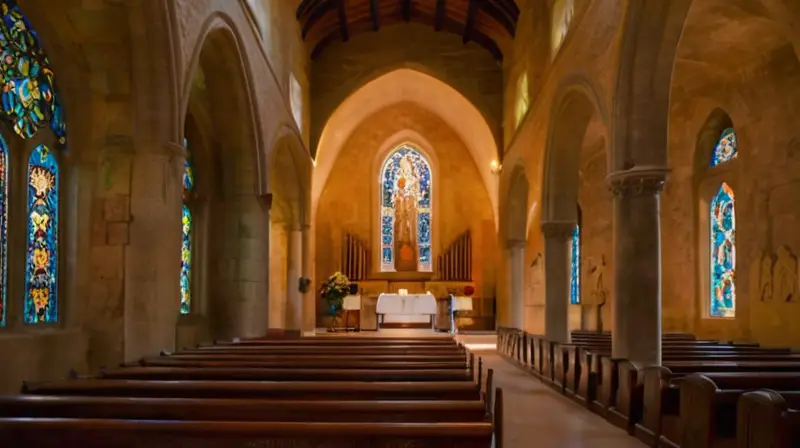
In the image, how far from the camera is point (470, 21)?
19.6 m

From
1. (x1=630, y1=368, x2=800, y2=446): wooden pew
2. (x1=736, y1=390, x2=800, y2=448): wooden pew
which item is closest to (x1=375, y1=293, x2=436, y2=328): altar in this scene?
(x1=630, y1=368, x2=800, y2=446): wooden pew

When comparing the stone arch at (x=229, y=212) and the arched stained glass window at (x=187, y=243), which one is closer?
the stone arch at (x=229, y=212)

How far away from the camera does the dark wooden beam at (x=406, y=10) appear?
19500 millimetres

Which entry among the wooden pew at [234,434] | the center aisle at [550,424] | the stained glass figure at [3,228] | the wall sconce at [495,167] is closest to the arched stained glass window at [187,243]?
the stained glass figure at [3,228]

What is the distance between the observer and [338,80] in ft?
67.9

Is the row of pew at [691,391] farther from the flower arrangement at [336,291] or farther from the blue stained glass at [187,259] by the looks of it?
the flower arrangement at [336,291]

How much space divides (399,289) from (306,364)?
16882 millimetres

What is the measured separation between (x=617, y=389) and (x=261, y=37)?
336 inches

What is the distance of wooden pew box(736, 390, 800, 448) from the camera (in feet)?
11.4

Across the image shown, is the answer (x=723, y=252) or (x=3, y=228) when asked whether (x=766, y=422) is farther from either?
(x=723, y=252)

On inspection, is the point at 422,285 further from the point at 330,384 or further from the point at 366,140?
the point at 330,384

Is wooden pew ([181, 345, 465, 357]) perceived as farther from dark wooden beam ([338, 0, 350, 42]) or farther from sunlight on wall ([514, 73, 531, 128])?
dark wooden beam ([338, 0, 350, 42])

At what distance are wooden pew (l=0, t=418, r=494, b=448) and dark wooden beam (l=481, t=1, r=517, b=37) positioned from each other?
16178mm

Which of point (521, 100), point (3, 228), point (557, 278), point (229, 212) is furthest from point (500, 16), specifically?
point (3, 228)
